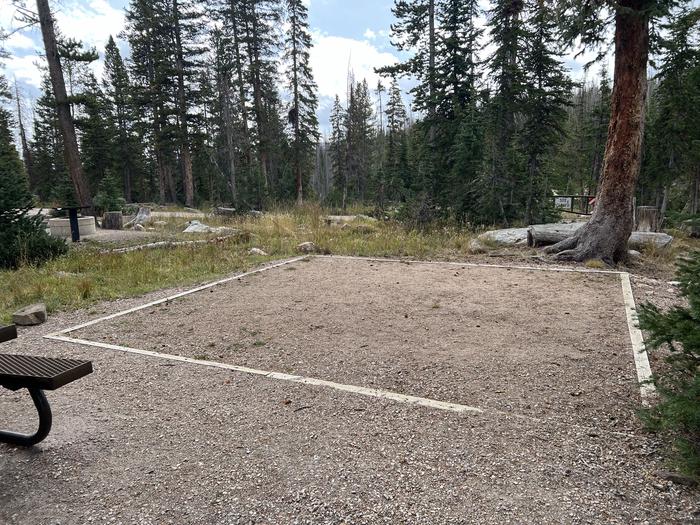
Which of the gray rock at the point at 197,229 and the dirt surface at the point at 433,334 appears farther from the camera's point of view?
the gray rock at the point at 197,229

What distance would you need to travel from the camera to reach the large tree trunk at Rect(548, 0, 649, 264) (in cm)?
623

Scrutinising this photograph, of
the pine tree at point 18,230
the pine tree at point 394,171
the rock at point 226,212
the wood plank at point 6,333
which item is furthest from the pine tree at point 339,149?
the wood plank at point 6,333

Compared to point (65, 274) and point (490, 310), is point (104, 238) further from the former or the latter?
point (490, 310)

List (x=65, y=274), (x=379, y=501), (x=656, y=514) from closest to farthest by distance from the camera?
(x=656, y=514) < (x=379, y=501) < (x=65, y=274)

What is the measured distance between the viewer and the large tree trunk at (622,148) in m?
6.23

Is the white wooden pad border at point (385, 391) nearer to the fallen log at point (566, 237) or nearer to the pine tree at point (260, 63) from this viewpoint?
the fallen log at point (566, 237)

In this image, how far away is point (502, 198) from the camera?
1151 cm

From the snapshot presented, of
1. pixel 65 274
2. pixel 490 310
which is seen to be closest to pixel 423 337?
pixel 490 310

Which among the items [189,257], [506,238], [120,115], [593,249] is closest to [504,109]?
[506,238]

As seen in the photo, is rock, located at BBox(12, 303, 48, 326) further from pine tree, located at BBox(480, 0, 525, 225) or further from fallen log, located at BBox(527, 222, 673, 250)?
pine tree, located at BBox(480, 0, 525, 225)

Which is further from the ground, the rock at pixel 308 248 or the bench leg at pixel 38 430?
the rock at pixel 308 248

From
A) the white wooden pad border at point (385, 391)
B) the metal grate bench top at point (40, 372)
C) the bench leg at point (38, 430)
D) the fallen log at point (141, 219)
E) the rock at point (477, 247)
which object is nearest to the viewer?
the metal grate bench top at point (40, 372)

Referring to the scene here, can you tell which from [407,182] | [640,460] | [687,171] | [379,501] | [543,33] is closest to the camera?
[379,501]

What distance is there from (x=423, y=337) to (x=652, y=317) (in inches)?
77.5
